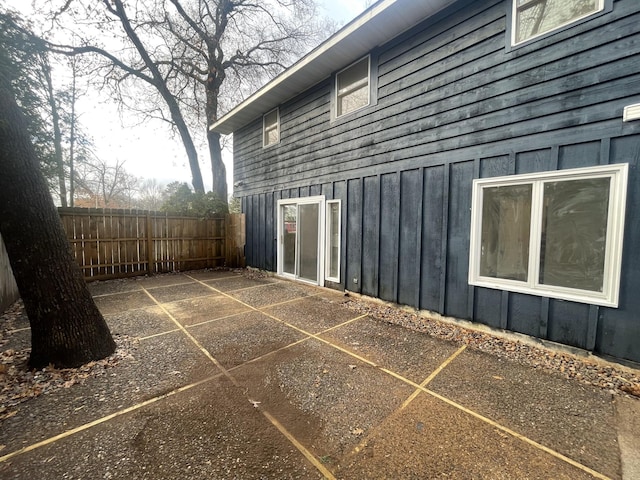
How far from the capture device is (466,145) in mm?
3697

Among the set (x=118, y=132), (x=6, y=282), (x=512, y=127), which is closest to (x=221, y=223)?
(x=6, y=282)

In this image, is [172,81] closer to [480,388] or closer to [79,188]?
[79,188]

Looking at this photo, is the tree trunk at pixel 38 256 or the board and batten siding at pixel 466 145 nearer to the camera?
the tree trunk at pixel 38 256

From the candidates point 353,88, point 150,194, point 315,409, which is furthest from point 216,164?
point 150,194

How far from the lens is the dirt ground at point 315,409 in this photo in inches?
63.6

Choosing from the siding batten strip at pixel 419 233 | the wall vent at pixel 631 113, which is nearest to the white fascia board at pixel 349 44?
the siding batten strip at pixel 419 233

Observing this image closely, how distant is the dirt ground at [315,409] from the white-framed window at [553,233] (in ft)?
2.60

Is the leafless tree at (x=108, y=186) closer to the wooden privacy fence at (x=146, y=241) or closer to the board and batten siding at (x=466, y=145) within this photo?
the wooden privacy fence at (x=146, y=241)

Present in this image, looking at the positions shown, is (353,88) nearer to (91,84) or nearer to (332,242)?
(332,242)

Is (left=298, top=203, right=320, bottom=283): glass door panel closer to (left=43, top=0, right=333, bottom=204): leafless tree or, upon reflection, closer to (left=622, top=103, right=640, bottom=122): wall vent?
(left=622, top=103, right=640, bottom=122): wall vent

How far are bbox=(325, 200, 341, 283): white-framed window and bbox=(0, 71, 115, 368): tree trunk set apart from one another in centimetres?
406

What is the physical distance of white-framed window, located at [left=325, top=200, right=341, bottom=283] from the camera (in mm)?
5676

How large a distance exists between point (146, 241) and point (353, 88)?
6.97m

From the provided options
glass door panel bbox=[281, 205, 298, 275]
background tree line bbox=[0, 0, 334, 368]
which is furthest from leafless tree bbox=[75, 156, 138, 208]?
glass door panel bbox=[281, 205, 298, 275]
